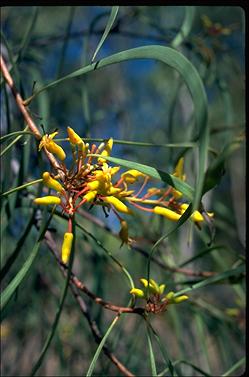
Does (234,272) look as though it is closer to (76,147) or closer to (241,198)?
(76,147)

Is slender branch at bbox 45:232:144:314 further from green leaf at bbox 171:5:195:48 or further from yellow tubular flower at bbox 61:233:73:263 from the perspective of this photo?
green leaf at bbox 171:5:195:48

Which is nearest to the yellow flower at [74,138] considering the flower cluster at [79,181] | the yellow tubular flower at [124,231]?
the flower cluster at [79,181]

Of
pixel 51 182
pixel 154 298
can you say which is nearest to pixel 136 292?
pixel 154 298

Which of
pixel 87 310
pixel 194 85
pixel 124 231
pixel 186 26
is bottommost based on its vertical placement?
pixel 87 310

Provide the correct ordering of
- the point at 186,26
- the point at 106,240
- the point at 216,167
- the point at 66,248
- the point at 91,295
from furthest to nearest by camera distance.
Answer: the point at 106,240
the point at 186,26
the point at 91,295
the point at 66,248
the point at 216,167

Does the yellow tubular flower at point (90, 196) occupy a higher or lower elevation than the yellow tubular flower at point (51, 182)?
lower

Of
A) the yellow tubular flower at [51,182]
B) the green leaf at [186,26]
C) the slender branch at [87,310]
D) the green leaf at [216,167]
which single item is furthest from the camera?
the green leaf at [186,26]

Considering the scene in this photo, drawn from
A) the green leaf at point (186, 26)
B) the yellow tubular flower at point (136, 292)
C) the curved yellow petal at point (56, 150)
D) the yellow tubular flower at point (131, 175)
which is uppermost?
the green leaf at point (186, 26)

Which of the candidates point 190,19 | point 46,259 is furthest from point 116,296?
point 190,19

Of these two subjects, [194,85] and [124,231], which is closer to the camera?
[194,85]

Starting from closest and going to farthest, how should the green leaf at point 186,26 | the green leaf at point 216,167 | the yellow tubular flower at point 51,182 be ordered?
the green leaf at point 216,167
the yellow tubular flower at point 51,182
the green leaf at point 186,26

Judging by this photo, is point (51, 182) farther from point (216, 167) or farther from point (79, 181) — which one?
point (216, 167)

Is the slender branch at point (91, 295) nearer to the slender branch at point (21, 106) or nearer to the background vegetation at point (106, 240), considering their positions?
the background vegetation at point (106, 240)
